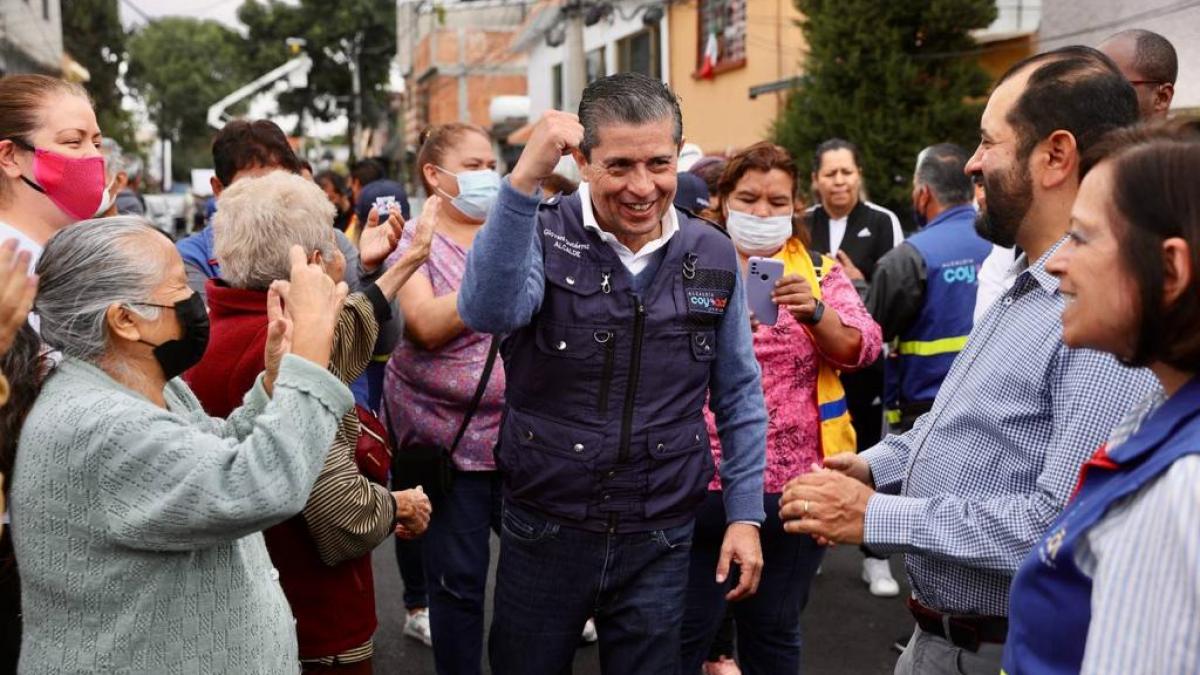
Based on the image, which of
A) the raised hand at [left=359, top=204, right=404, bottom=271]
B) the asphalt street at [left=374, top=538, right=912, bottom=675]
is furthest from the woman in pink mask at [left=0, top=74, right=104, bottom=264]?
the asphalt street at [left=374, top=538, right=912, bottom=675]

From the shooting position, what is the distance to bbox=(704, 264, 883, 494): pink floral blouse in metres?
3.58

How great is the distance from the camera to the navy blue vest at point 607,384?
8.79 feet

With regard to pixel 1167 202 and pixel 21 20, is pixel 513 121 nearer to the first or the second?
pixel 21 20

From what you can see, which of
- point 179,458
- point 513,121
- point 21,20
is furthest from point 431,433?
point 513,121

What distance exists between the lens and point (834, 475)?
7.52ft

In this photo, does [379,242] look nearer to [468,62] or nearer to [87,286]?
[87,286]

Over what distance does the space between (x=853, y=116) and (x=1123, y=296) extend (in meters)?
11.9

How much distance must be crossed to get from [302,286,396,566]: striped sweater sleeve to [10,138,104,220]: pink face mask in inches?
36.7

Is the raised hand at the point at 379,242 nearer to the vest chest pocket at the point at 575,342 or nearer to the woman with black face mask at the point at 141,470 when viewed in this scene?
the vest chest pocket at the point at 575,342

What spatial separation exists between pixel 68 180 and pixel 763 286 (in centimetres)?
216

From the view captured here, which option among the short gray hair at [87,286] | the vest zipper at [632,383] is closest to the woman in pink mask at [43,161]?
the short gray hair at [87,286]

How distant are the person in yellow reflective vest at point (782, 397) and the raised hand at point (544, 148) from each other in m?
1.22

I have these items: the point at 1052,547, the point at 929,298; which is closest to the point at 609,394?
the point at 1052,547

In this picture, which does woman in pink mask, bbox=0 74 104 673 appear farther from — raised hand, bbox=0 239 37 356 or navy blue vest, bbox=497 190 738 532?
navy blue vest, bbox=497 190 738 532
